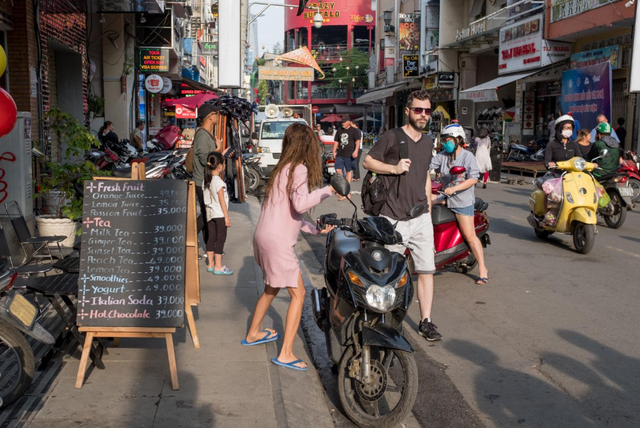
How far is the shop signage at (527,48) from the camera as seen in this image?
2645 cm

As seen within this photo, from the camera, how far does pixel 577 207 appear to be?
9.69 metres

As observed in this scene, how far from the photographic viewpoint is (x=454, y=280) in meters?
8.42

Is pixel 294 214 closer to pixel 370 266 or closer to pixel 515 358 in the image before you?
pixel 370 266

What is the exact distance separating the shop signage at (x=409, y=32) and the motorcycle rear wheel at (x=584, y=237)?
38590 mm

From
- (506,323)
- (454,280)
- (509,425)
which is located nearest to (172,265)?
(509,425)

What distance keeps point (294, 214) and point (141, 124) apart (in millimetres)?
19992

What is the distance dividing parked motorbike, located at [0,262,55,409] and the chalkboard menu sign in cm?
42

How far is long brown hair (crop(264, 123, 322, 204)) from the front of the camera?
5039 mm

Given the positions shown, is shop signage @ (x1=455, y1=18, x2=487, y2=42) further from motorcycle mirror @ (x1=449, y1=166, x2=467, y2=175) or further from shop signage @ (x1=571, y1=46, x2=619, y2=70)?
motorcycle mirror @ (x1=449, y1=166, x2=467, y2=175)

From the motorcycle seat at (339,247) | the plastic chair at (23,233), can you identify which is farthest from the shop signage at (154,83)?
the motorcycle seat at (339,247)

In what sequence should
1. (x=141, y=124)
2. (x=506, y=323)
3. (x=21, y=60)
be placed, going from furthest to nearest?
(x=141, y=124) < (x=21, y=60) < (x=506, y=323)

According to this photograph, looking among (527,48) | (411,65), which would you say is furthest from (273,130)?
(411,65)

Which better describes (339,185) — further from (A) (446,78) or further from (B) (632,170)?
(A) (446,78)

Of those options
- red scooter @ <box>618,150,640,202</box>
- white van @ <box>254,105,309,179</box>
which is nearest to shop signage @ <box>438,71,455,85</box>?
white van @ <box>254,105,309,179</box>
